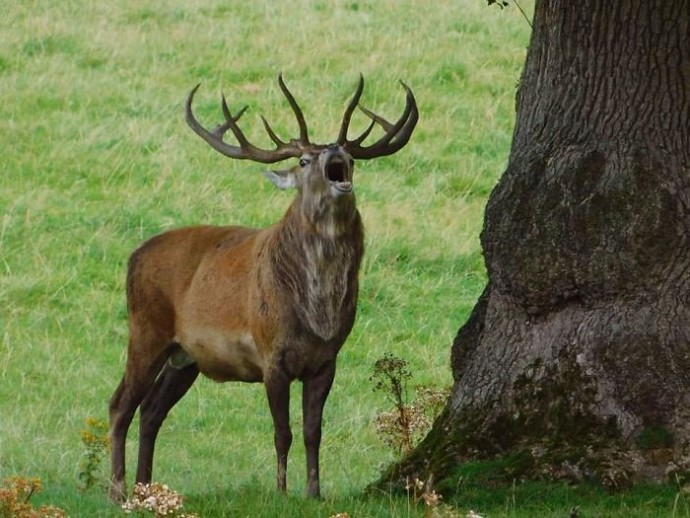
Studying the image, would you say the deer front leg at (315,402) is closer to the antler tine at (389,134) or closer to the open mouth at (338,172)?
the open mouth at (338,172)

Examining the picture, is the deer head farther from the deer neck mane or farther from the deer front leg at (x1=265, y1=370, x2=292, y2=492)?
the deer front leg at (x1=265, y1=370, x2=292, y2=492)

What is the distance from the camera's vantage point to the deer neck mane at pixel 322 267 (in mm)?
8469

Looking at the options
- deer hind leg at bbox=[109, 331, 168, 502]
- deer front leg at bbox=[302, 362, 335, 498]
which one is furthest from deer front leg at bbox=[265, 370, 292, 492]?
deer hind leg at bbox=[109, 331, 168, 502]

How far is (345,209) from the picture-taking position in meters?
8.49

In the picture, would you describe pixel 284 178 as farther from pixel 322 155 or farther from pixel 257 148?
pixel 322 155

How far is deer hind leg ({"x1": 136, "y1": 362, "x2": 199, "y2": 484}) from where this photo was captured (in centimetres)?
948

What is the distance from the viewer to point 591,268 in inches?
297

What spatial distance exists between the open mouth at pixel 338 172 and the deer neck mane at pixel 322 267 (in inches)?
7.6

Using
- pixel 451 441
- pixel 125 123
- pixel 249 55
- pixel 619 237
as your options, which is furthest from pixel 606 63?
pixel 249 55

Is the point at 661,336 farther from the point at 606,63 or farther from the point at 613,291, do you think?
the point at 606,63

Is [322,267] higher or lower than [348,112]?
lower

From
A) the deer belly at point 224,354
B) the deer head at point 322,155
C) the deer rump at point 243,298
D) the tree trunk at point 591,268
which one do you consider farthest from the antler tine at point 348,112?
the deer belly at point 224,354

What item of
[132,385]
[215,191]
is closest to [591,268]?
[132,385]

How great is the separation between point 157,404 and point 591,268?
308 centimetres
